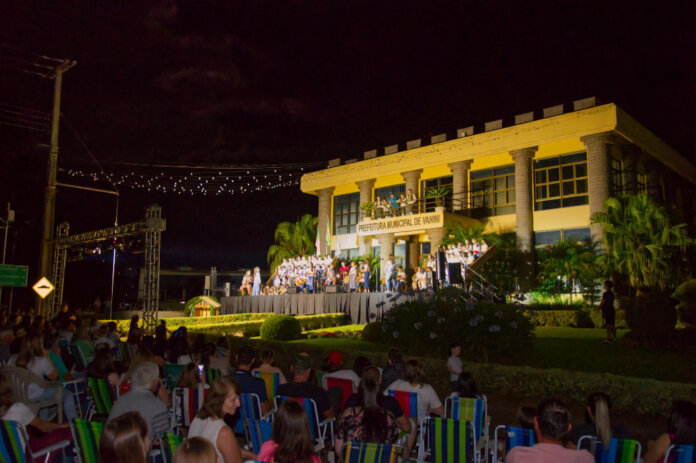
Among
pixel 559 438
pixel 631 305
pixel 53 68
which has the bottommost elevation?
pixel 559 438

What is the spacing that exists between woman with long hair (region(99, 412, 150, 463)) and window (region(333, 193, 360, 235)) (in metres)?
33.0

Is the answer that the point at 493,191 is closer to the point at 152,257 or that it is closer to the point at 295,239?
Answer: the point at 295,239

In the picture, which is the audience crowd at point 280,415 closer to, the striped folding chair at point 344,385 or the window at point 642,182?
the striped folding chair at point 344,385

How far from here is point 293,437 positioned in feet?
10.8

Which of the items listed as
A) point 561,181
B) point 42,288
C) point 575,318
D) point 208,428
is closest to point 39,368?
point 208,428

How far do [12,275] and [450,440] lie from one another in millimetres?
18760

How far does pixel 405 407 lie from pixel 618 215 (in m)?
19.8

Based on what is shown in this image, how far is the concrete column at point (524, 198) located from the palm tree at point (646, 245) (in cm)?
473

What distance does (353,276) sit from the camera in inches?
1004

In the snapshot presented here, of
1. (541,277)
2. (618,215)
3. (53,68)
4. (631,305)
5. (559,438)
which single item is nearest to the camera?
(559,438)

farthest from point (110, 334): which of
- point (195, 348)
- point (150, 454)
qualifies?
point (150, 454)

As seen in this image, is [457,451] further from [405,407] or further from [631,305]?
[631,305]

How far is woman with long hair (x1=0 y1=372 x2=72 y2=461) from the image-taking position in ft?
14.5

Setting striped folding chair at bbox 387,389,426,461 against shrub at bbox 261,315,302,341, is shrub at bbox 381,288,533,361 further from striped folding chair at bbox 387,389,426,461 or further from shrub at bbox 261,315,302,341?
shrub at bbox 261,315,302,341
